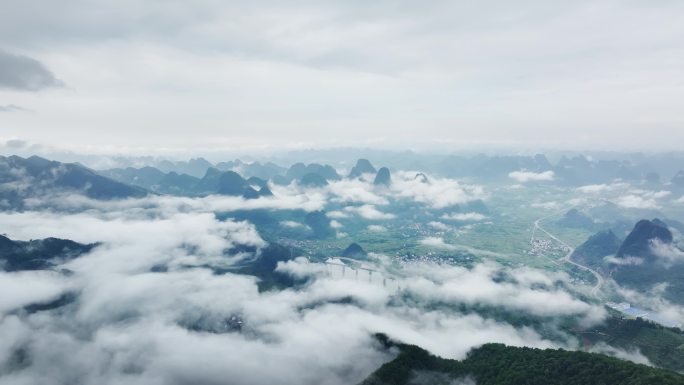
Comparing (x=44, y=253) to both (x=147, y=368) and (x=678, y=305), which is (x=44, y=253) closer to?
(x=147, y=368)

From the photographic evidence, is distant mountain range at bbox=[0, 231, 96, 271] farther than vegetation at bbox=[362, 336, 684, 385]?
Yes

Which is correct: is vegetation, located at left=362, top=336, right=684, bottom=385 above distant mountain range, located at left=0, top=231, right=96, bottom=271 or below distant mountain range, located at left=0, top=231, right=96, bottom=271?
below

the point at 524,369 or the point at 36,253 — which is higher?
the point at 36,253

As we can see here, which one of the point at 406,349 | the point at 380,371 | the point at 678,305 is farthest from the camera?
the point at 678,305

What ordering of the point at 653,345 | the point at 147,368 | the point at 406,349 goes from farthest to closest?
the point at 653,345, the point at 147,368, the point at 406,349

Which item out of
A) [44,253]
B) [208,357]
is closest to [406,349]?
[208,357]

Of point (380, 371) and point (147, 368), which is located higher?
point (380, 371)

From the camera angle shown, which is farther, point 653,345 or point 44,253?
point 44,253

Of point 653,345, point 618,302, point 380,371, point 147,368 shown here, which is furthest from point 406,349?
point 618,302

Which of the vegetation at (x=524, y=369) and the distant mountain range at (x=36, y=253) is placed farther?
the distant mountain range at (x=36, y=253)
